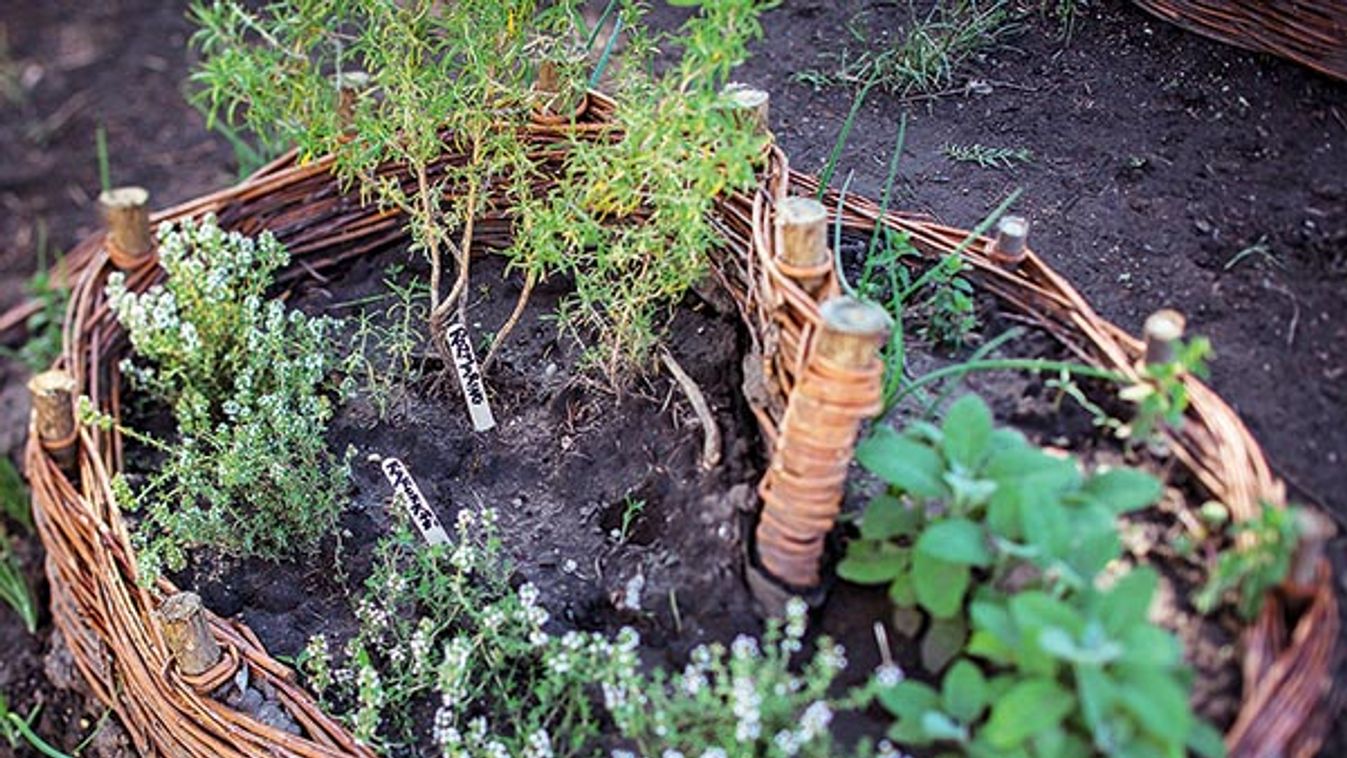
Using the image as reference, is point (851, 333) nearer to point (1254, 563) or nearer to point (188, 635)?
point (1254, 563)

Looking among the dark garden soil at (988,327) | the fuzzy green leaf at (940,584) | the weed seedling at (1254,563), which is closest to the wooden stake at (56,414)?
the dark garden soil at (988,327)

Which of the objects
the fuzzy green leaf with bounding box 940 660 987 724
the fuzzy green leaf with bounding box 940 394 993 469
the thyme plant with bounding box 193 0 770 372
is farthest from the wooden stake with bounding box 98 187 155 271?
the fuzzy green leaf with bounding box 940 660 987 724

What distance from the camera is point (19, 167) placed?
356cm

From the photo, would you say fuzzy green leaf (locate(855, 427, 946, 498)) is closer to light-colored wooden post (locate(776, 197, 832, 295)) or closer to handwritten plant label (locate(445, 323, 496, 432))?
light-colored wooden post (locate(776, 197, 832, 295))

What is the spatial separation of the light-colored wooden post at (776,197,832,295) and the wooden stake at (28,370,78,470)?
119 cm

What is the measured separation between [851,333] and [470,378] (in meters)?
0.79

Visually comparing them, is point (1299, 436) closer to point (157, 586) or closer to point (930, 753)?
point (930, 753)

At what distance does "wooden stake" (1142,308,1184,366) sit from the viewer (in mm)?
1530

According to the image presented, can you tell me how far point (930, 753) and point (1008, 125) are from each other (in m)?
1.19

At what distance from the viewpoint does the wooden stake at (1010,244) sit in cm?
177

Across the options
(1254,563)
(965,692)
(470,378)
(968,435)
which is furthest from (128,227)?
(1254,563)

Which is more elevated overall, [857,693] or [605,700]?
[857,693]

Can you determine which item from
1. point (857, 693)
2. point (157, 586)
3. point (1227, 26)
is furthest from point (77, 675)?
point (1227, 26)

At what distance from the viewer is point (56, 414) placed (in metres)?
2.09
